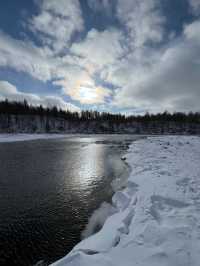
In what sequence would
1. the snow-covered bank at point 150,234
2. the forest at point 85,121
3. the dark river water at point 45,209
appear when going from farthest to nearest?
the forest at point 85,121, the dark river water at point 45,209, the snow-covered bank at point 150,234

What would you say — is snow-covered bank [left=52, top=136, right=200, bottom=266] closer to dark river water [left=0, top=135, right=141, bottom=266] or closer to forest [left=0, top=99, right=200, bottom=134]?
dark river water [left=0, top=135, right=141, bottom=266]

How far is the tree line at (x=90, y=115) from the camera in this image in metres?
91.9

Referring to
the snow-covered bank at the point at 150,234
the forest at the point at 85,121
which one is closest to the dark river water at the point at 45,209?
the snow-covered bank at the point at 150,234

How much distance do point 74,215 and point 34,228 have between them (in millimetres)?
1468

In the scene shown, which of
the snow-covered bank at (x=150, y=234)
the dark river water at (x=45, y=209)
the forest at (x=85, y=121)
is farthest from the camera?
the forest at (x=85, y=121)

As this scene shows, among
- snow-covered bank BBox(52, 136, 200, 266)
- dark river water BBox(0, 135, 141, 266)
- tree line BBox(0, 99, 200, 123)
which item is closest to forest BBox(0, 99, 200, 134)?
tree line BBox(0, 99, 200, 123)

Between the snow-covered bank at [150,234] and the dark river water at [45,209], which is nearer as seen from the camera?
the snow-covered bank at [150,234]

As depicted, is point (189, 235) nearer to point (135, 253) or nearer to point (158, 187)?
point (135, 253)

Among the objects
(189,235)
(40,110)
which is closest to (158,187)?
(189,235)

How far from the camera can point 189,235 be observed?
3912mm

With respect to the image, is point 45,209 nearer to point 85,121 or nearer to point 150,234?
point 150,234

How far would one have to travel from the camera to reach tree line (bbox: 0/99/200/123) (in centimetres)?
9194

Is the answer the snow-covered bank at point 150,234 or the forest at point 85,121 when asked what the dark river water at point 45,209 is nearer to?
the snow-covered bank at point 150,234

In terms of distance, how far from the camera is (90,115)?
128 metres
